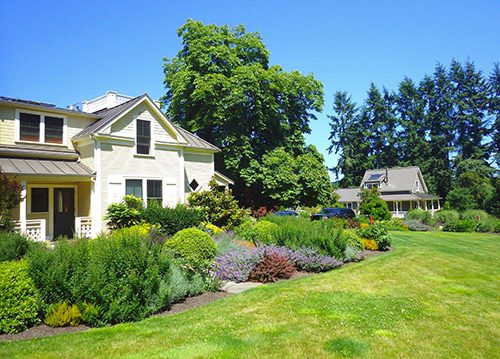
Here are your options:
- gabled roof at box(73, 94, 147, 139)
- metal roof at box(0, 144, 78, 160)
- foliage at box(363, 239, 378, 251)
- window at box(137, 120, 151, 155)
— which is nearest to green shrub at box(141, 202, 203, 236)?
window at box(137, 120, 151, 155)

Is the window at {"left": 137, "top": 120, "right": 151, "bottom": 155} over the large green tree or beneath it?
beneath

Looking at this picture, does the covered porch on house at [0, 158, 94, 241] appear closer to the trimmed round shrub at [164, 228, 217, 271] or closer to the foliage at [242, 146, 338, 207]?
the trimmed round shrub at [164, 228, 217, 271]

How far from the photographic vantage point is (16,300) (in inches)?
235

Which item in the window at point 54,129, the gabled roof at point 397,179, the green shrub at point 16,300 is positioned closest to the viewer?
the green shrub at point 16,300

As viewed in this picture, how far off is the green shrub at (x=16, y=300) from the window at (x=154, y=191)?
12.1 m

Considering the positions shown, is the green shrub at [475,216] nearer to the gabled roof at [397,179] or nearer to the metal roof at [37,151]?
the gabled roof at [397,179]

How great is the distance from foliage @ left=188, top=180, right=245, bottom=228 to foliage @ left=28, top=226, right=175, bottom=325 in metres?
10.8

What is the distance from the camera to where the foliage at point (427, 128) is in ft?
204

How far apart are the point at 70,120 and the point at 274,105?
47.5ft

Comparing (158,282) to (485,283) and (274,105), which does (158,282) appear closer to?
(485,283)

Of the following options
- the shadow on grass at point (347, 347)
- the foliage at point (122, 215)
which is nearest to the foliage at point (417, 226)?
the foliage at point (122, 215)

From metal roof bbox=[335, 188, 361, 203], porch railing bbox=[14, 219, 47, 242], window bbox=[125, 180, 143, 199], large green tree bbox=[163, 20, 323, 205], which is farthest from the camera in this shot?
metal roof bbox=[335, 188, 361, 203]

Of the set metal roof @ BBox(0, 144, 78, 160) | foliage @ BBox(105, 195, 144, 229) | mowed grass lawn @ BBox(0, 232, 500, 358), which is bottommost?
mowed grass lawn @ BBox(0, 232, 500, 358)

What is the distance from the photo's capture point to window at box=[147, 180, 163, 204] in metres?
18.5
